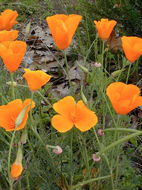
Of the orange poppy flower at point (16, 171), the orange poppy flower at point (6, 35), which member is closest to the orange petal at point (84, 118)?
the orange poppy flower at point (16, 171)

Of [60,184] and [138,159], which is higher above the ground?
[60,184]

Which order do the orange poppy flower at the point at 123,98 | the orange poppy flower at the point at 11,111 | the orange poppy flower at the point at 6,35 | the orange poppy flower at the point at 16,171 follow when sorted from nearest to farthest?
the orange poppy flower at the point at 16,171 < the orange poppy flower at the point at 123,98 < the orange poppy flower at the point at 11,111 < the orange poppy flower at the point at 6,35

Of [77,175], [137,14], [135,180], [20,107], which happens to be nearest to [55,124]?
[20,107]

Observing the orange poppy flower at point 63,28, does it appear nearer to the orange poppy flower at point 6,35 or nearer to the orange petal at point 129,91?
the orange poppy flower at point 6,35

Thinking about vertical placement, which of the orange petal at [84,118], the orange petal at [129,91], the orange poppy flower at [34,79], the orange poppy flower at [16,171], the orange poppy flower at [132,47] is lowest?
the orange poppy flower at [16,171]

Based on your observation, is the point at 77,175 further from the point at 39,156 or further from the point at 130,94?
the point at 130,94

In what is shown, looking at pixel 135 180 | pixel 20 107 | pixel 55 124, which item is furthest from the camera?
pixel 135 180

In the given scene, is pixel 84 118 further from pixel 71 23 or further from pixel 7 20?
pixel 7 20
